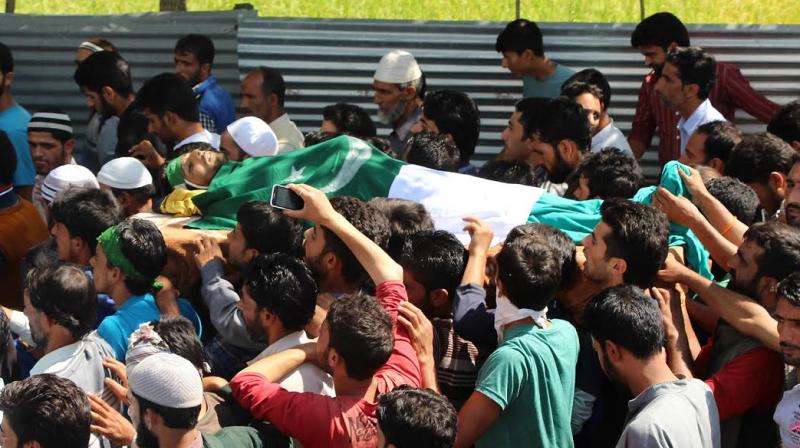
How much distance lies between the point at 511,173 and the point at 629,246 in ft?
5.00

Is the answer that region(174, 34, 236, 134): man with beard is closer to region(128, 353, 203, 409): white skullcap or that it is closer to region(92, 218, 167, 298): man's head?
region(92, 218, 167, 298): man's head

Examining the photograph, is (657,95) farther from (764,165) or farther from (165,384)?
(165,384)

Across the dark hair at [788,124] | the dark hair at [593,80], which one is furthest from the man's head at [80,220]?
the dark hair at [788,124]

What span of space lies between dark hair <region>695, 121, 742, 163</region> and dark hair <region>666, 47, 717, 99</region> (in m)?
0.87

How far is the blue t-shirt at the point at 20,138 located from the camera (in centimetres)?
797

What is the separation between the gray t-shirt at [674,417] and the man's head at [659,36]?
3.94m

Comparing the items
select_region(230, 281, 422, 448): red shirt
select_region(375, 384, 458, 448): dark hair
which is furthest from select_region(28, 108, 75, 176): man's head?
A: select_region(375, 384, 458, 448): dark hair

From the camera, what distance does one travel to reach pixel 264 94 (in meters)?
8.32

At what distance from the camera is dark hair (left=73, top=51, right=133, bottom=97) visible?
8383 millimetres

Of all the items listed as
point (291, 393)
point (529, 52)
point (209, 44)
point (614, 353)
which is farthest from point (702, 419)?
point (209, 44)

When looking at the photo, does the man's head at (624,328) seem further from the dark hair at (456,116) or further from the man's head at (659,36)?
the man's head at (659,36)

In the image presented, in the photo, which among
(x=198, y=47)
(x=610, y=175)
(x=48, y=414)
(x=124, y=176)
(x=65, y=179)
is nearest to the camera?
(x=48, y=414)

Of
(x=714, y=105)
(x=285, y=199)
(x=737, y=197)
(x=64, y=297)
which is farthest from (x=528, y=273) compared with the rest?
(x=714, y=105)

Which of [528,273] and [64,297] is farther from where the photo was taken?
[64,297]
